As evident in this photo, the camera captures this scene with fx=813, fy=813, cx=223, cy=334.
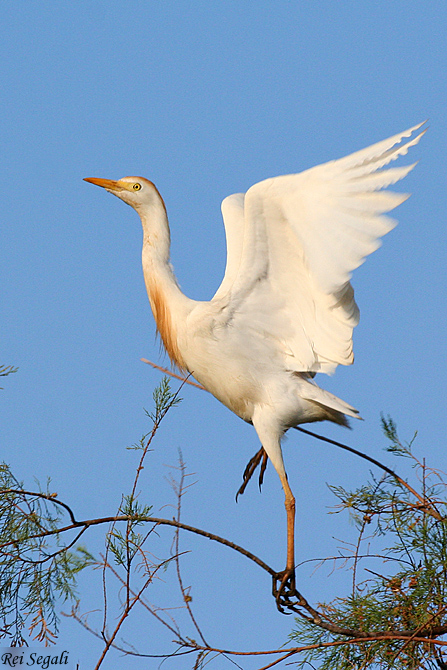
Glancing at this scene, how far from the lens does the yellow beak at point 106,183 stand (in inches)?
190

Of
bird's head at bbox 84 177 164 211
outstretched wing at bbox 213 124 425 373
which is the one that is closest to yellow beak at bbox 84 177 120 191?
bird's head at bbox 84 177 164 211

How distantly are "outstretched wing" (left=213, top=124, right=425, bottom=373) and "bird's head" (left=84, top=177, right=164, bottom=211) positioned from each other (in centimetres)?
71

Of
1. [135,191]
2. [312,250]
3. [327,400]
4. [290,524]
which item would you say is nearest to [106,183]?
[135,191]

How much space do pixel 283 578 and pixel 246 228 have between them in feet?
5.60

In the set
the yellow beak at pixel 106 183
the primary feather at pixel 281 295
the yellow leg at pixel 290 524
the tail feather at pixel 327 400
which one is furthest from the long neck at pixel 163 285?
the yellow leg at pixel 290 524

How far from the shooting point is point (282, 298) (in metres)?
4.25

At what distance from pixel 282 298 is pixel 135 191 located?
1168 mm

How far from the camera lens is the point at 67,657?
3.23m

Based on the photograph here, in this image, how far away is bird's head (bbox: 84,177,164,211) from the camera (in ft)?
15.6

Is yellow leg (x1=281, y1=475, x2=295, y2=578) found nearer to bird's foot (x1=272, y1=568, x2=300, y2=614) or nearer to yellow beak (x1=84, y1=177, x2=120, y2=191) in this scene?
bird's foot (x1=272, y1=568, x2=300, y2=614)

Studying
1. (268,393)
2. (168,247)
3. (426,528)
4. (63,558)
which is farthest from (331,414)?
(63,558)

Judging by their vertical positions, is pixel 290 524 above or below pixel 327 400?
below

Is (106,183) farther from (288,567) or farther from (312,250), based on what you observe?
(288,567)

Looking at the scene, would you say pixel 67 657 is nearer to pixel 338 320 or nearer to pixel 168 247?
pixel 338 320
